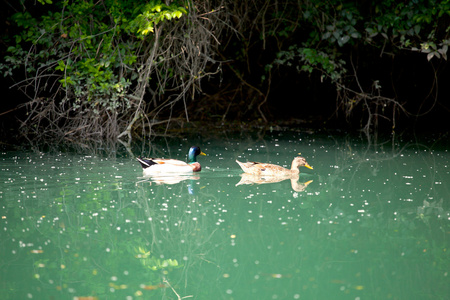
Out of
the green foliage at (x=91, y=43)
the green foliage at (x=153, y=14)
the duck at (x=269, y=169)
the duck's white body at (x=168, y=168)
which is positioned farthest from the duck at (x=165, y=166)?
the green foliage at (x=91, y=43)

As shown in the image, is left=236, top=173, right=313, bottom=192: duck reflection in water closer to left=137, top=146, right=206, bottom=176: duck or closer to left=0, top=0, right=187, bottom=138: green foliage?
left=137, top=146, right=206, bottom=176: duck

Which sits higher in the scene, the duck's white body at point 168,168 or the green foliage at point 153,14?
the green foliage at point 153,14

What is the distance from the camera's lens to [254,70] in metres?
15.6

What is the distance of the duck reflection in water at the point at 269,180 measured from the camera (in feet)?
24.4

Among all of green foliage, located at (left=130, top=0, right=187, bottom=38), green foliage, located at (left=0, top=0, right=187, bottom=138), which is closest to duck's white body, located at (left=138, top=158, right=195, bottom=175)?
green foliage, located at (left=130, top=0, right=187, bottom=38)

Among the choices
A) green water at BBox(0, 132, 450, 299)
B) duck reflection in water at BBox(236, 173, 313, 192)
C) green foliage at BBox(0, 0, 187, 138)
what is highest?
green foliage at BBox(0, 0, 187, 138)

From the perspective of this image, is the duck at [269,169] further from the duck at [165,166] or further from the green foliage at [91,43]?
the green foliage at [91,43]

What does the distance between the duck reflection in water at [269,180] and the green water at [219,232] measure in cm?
7

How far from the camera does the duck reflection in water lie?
742 cm

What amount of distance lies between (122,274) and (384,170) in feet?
16.7

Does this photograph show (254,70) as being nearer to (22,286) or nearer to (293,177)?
(293,177)

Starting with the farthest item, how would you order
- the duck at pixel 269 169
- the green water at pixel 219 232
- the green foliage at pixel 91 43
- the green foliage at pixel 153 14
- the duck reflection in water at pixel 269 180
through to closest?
1. the green foliage at pixel 91 43
2. the green foliage at pixel 153 14
3. the duck at pixel 269 169
4. the duck reflection in water at pixel 269 180
5. the green water at pixel 219 232

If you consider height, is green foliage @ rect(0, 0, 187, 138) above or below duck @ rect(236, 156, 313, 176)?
above

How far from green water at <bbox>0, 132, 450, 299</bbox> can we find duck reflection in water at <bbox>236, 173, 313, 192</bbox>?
71 mm
